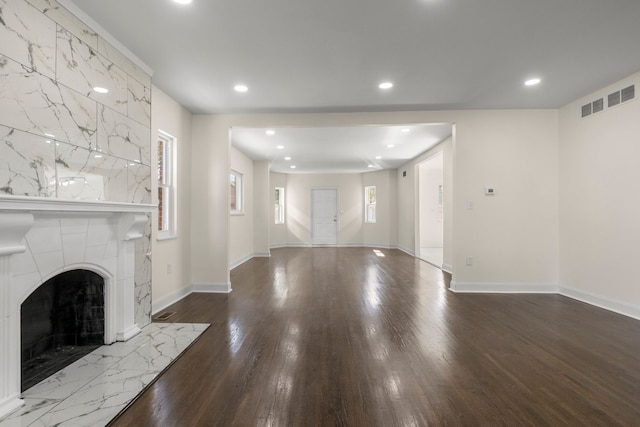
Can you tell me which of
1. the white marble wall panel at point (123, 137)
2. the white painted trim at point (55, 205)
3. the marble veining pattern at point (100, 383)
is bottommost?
the marble veining pattern at point (100, 383)

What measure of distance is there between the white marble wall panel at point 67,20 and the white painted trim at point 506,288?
5.01 m

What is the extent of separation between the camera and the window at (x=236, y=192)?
6719mm

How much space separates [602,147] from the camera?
358 cm

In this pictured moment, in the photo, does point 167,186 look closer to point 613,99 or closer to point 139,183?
point 139,183

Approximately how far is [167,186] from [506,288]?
506cm

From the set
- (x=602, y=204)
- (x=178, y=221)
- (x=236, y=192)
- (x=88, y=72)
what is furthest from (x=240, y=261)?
(x=602, y=204)

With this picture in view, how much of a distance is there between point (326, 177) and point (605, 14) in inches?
320

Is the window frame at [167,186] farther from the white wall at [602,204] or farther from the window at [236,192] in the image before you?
the white wall at [602,204]

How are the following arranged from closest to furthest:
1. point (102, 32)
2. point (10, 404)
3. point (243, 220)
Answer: point (10, 404) < point (102, 32) < point (243, 220)

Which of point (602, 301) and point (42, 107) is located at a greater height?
point (42, 107)

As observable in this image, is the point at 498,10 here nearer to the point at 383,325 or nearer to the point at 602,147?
the point at 602,147

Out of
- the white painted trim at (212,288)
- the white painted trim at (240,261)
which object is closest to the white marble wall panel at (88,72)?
the white painted trim at (212,288)

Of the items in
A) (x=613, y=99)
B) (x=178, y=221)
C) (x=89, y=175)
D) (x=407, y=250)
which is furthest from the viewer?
(x=407, y=250)

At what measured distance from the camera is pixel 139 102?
2.97 m
